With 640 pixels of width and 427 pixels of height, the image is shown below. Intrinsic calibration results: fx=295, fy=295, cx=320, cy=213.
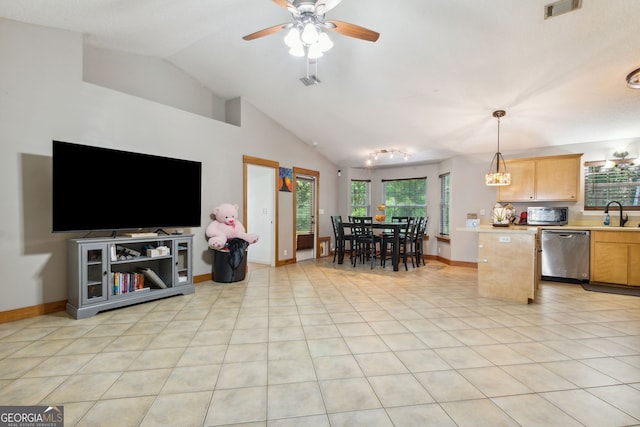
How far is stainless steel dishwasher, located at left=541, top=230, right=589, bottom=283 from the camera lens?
4688 mm

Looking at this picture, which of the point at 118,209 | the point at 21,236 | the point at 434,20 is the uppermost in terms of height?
the point at 434,20

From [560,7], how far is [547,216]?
3.62 m

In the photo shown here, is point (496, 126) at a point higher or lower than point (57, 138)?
higher

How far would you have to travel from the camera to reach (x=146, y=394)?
1.77m

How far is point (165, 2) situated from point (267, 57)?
138 centimetres

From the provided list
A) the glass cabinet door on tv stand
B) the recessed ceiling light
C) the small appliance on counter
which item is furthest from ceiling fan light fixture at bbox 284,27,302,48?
the small appliance on counter

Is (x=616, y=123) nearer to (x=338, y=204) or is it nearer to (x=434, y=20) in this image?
(x=434, y=20)

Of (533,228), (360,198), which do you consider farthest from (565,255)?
(360,198)

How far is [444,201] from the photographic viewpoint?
22.0 feet

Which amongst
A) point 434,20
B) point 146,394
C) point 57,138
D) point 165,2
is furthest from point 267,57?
point 146,394

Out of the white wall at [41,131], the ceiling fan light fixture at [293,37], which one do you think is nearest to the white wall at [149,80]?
the white wall at [41,131]

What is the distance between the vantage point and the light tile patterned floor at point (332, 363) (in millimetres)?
1635

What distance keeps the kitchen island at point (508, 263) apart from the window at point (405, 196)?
11.1ft

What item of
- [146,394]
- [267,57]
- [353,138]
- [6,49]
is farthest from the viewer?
[353,138]
